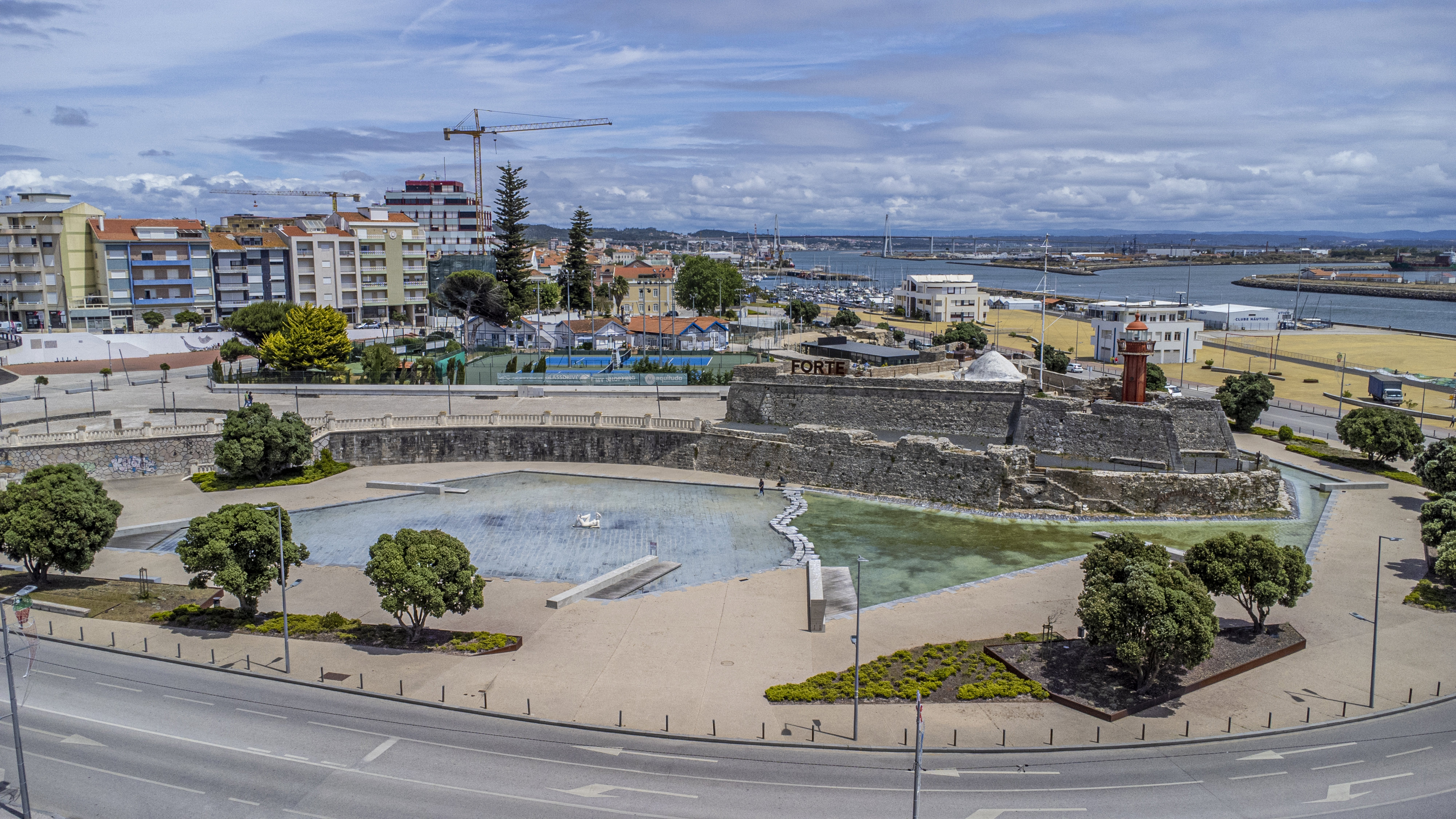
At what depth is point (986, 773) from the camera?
2400 cm

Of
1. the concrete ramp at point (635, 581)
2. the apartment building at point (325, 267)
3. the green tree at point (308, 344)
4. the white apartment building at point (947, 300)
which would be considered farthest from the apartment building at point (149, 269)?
the white apartment building at point (947, 300)

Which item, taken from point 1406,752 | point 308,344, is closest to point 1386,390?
point 1406,752

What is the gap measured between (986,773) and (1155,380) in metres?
56.1

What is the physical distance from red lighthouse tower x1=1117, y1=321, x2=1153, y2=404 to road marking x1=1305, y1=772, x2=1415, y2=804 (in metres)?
33.7

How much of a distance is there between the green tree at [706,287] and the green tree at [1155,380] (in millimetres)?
59086

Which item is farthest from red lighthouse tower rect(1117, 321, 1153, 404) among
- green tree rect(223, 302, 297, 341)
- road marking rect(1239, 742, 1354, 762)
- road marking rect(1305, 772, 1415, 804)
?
green tree rect(223, 302, 297, 341)

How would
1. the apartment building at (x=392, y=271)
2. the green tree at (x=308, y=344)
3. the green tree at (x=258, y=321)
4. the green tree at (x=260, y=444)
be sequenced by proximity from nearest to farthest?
the green tree at (x=260, y=444) → the green tree at (x=308, y=344) → the green tree at (x=258, y=321) → the apartment building at (x=392, y=271)

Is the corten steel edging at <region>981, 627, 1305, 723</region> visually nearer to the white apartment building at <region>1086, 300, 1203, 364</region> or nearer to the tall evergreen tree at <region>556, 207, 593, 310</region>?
the white apartment building at <region>1086, 300, 1203, 364</region>

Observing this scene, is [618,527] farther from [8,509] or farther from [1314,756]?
[1314,756]

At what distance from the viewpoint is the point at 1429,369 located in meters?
93.2

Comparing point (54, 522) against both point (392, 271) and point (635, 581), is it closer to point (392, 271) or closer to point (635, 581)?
point (635, 581)

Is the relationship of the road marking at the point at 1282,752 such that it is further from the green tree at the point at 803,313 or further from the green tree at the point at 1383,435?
the green tree at the point at 803,313

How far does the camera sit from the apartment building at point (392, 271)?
111 m

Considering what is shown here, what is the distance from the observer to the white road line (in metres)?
24.1
